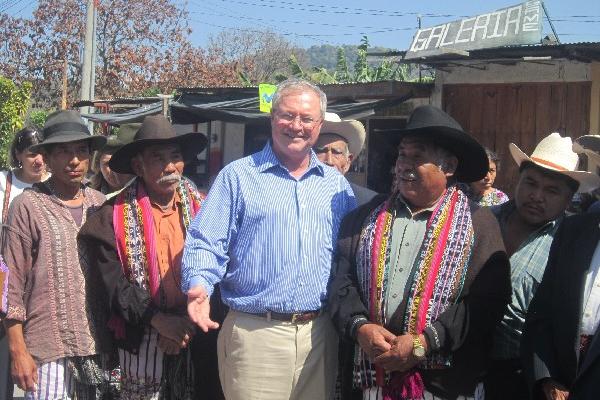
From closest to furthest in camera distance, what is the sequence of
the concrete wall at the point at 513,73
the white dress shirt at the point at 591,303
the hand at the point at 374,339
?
the white dress shirt at the point at 591,303 → the hand at the point at 374,339 → the concrete wall at the point at 513,73

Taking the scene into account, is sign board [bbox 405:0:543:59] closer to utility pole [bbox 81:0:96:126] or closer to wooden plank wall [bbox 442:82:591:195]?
wooden plank wall [bbox 442:82:591:195]

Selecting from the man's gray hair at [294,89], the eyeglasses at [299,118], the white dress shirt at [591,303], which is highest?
the man's gray hair at [294,89]

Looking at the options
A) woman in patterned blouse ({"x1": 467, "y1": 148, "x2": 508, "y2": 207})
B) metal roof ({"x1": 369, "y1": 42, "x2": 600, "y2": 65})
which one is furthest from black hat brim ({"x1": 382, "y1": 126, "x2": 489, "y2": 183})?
metal roof ({"x1": 369, "y1": 42, "x2": 600, "y2": 65})

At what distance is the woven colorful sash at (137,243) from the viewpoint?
382 cm

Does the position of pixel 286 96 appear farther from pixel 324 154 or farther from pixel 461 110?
pixel 461 110

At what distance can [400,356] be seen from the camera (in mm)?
3146

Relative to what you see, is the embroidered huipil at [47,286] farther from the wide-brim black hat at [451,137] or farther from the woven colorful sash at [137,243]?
the wide-brim black hat at [451,137]

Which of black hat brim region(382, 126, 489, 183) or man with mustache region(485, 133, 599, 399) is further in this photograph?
man with mustache region(485, 133, 599, 399)

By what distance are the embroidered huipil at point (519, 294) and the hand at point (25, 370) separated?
2338mm

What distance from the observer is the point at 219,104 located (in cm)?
1302

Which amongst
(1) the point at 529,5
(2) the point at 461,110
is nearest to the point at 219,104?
(2) the point at 461,110

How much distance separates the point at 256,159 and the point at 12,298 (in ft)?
4.85

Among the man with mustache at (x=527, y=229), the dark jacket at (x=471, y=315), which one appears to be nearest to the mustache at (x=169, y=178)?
the dark jacket at (x=471, y=315)

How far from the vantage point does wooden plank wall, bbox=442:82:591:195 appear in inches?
420
